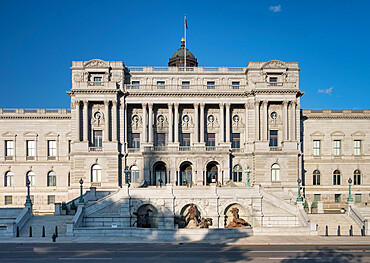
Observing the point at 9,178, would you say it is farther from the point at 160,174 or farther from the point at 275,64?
the point at 275,64

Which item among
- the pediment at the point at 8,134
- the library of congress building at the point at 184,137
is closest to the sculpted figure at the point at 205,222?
the library of congress building at the point at 184,137

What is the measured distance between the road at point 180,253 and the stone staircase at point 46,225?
15.8 feet

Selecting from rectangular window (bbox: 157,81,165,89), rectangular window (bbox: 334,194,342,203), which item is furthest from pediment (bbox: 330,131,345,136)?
rectangular window (bbox: 157,81,165,89)

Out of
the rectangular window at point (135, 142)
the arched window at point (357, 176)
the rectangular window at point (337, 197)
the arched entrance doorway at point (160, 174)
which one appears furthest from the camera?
the arched window at point (357, 176)

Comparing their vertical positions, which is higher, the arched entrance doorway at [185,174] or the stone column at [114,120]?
the stone column at [114,120]

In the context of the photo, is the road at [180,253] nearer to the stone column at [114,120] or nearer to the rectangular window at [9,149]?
the stone column at [114,120]

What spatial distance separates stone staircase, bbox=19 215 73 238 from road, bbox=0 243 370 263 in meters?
4.81

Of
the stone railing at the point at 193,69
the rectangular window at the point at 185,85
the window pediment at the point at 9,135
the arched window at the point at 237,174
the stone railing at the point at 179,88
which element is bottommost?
the arched window at the point at 237,174

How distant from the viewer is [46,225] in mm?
32688

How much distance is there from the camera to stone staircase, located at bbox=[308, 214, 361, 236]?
32.4m

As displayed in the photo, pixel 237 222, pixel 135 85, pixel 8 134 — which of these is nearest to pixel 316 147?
pixel 237 222

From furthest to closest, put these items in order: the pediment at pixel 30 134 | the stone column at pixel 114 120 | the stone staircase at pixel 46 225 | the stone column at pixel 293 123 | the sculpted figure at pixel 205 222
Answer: the pediment at pixel 30 134 < the stone column at pixel 293 123 < the stone column at pixel 114 120 < the sculpted figure at pixel 205 222 < the stone staircase at pixel 46 225

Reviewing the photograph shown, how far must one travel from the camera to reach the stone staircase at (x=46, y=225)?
30.9 m

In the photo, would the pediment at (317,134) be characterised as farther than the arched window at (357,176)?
Yes
